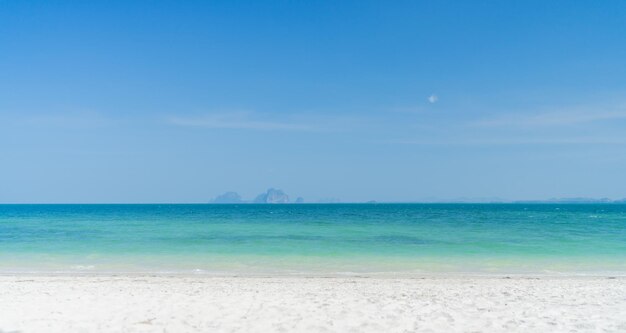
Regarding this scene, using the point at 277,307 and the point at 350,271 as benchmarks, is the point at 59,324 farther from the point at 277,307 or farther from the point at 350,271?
the point at 350,271

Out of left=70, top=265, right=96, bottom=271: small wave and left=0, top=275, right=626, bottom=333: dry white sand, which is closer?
left=0, top=275, right=626, bottom=333: dry white sand

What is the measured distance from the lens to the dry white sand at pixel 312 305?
7.87 m

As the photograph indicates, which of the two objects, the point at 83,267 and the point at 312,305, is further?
the point at 83,267

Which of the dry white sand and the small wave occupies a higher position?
the dry white sand

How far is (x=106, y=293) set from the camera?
431 inches

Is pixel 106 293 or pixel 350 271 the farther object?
pixel 350 271

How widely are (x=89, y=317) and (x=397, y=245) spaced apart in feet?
58.1

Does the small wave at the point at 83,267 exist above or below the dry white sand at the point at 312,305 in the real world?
below

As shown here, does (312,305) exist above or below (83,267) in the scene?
above

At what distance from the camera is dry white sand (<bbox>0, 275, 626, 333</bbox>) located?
787cm

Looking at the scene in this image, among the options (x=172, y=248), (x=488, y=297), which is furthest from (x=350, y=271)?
(x=172, y=248)

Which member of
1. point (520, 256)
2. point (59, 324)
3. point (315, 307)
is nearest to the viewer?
point (59, 324)

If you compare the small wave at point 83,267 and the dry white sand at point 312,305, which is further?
the small wave at point 83,267

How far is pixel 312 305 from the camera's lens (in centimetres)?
953
